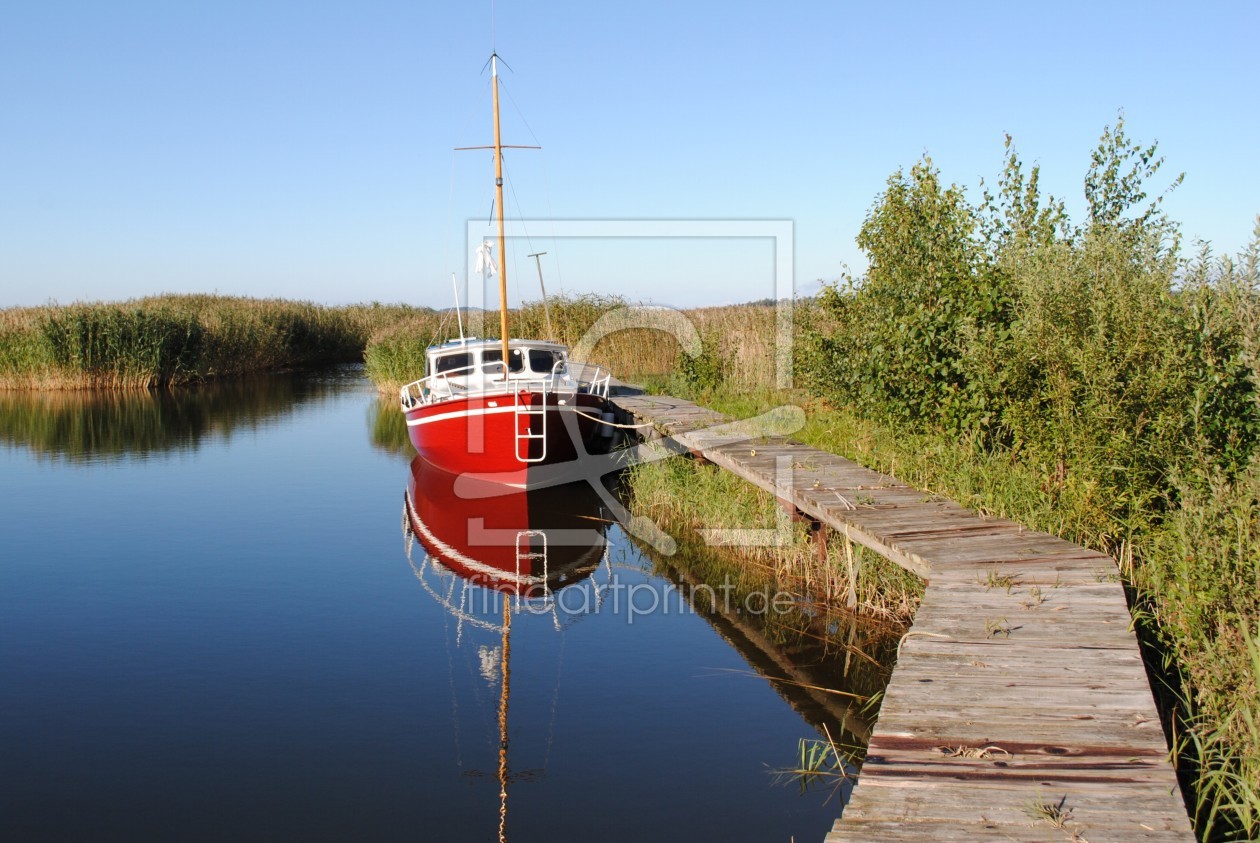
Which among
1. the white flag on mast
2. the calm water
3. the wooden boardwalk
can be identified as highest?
the white flag on mast

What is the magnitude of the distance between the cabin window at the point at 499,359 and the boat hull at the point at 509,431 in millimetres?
1499

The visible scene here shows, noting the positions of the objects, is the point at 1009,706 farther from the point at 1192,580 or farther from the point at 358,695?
the point at 358,695

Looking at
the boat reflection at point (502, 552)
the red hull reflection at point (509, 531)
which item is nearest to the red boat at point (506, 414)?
the red hull reflection at point (509, 531)

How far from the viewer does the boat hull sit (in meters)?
16.4

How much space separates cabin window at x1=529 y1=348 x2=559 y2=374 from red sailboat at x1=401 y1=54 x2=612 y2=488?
0.7 inches

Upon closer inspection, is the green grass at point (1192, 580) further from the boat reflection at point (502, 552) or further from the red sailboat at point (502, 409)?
the red sailboat at point (502, 409)

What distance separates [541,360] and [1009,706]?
14.4 meters

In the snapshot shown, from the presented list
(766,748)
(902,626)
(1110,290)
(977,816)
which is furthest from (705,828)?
(1110,290)

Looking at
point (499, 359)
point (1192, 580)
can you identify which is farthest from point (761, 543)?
point (499, 359)

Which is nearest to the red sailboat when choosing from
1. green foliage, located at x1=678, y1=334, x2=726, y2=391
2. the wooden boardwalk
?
green foliage, located at x1=678, y1=334, x2=726, y2=391

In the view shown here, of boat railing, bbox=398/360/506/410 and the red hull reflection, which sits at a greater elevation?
boat railing, bbox=398/360/506/410

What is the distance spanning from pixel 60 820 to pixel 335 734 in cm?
180

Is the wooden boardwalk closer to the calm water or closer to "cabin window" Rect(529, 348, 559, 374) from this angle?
the calm water

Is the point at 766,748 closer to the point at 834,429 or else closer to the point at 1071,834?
the point at 1071,834
